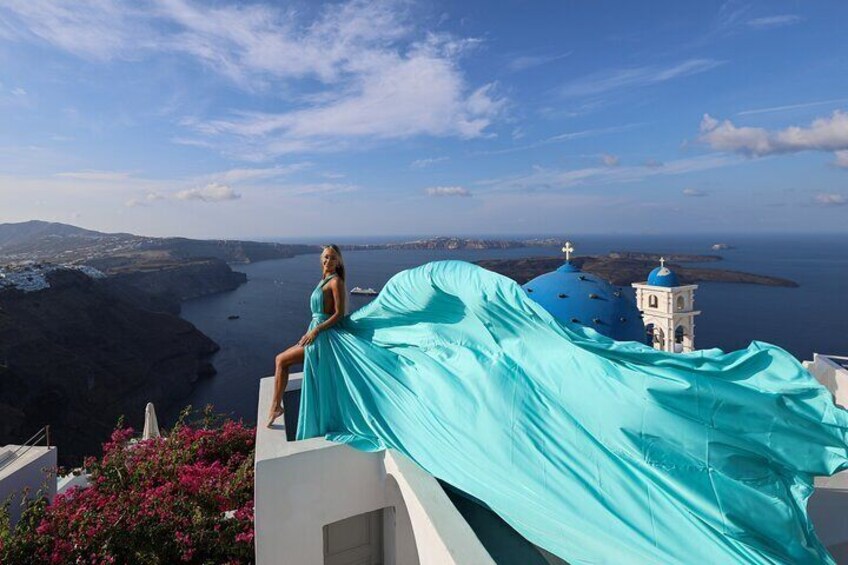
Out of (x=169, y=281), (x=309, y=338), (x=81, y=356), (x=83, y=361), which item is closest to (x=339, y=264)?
(x=309, y=338)

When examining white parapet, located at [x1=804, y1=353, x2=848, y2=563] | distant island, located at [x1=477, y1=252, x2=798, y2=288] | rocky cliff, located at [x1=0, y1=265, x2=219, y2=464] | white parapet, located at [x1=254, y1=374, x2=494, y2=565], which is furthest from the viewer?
distant island, located at [x1=477, y1=252, x2=798, y2=288]

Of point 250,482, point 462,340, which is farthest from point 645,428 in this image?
point 250,482

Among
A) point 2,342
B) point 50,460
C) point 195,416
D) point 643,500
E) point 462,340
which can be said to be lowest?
point 195,416

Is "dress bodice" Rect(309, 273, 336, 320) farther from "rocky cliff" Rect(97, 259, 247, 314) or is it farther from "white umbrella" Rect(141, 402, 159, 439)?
"rocky cliff" Rect(97, 259, 247, 314)

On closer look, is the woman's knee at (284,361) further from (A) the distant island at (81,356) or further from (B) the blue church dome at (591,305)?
(A) the distant island at (81,356)

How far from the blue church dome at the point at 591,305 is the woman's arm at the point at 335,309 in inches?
192

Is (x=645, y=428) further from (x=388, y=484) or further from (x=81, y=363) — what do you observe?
(x=81, y=363)

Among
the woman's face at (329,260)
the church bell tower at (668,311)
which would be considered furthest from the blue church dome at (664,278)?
the woman's face at (329,260)

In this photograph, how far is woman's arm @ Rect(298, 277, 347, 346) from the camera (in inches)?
163

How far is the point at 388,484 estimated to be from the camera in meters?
3.87

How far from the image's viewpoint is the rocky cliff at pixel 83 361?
3334 cm

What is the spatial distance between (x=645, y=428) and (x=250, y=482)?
4616 millimetres

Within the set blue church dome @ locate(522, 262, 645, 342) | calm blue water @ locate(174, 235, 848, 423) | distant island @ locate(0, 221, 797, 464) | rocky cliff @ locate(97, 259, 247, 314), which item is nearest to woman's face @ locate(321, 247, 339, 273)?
blue church dome @ locate(522, 262, 645, 342)

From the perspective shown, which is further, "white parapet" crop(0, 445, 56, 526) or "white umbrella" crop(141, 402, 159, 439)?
"white umbrella" crop(141, 402, 159, 439)
